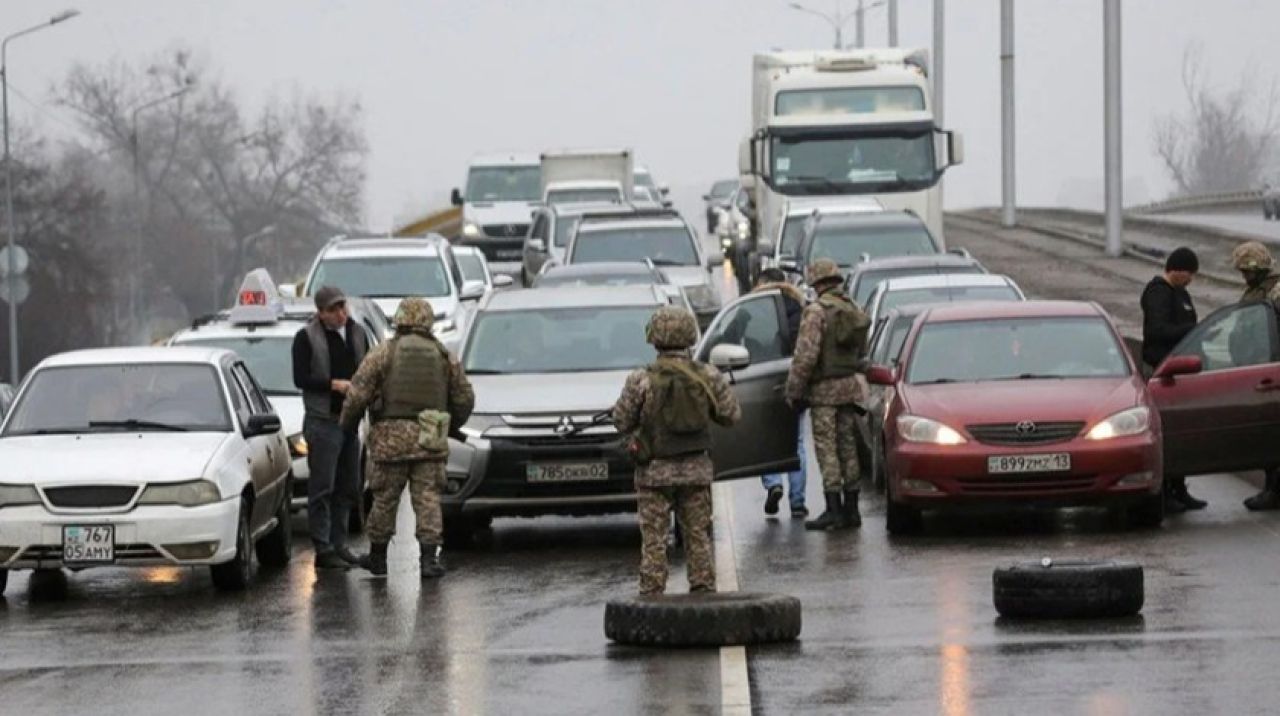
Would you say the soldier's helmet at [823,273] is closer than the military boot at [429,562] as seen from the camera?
No

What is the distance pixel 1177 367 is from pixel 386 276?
16.1m

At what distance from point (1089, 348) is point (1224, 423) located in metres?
1.02

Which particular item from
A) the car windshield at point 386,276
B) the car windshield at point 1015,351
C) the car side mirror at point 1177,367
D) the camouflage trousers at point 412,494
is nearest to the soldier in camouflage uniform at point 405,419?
the camouflage trousers at point 412,494

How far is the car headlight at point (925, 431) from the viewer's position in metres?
18.3

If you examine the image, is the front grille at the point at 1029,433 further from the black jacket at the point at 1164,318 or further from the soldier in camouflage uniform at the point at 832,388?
the black jacket at the point at 1164,318

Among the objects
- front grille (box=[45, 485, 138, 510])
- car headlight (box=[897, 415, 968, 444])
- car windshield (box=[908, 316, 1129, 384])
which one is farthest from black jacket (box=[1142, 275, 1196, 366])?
front grille (box=[45, 485, 138, 510])

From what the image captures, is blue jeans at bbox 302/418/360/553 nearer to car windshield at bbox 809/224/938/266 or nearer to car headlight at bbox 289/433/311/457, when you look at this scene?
car headlight at bbox 289/433/311/457

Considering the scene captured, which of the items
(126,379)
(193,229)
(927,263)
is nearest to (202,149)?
(193,229)

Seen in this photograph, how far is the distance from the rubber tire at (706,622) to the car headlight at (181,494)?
145 inches

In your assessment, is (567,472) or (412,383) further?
(567,472)

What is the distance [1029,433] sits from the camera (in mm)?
18219

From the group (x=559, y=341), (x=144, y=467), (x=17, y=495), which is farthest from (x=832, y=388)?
(x=17, y=495)

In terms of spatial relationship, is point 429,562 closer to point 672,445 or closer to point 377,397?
point 377,397

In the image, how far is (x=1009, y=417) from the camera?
59.9 feet
